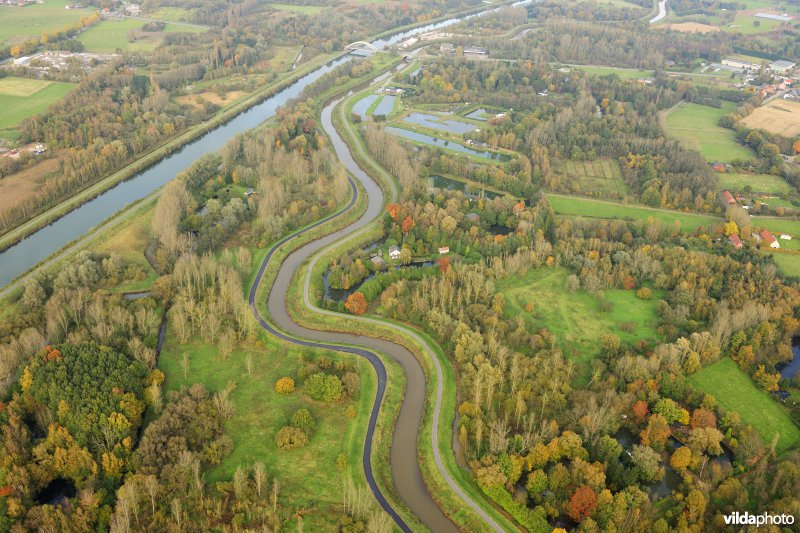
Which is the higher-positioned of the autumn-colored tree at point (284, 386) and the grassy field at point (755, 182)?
the grassy field at point (755, 182)

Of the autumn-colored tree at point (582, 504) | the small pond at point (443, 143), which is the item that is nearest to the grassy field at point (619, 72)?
the small pond at point (443, 143)

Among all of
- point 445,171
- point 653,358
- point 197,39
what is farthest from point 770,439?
point 197,39

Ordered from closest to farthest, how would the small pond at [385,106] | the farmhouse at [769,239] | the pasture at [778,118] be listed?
1. the farmhouse at [769,239]
2. the pasture at [778,118]
3. the small pond at [385,106]

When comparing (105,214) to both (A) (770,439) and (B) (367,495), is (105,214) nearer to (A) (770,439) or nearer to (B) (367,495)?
(B) (367,495)

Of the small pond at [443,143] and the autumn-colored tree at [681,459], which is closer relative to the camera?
the autumn-colored tree at [681,459]

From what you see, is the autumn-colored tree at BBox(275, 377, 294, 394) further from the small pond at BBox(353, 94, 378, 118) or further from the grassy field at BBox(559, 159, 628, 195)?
the small pond at BBox(353, 94, 378, 118)

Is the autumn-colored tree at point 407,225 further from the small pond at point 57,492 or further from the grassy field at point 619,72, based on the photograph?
the grassy field at point 619,72

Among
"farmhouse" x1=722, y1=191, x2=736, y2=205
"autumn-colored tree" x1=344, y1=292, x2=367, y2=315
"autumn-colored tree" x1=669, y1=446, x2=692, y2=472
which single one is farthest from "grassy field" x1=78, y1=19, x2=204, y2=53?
"autumn-colored tree" x1=669, y1=446, x2=692, y2=472
